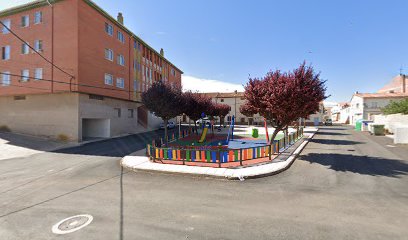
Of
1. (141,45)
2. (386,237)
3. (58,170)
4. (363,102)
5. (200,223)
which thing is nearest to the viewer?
(386,237)

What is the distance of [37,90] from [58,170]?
1583cm

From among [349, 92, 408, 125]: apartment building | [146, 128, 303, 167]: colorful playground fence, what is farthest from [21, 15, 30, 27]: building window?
[349, 92, 408, 125]: apartment building

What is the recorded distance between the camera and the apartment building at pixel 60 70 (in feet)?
67.5

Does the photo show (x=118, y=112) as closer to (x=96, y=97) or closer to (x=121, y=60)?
(x=96, y=97)

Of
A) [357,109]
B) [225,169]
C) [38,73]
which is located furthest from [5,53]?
[357,109]

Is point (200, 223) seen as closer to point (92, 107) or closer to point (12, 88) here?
point (92, 107)

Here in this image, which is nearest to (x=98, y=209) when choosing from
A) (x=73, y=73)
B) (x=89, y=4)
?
(x=73, y=73)

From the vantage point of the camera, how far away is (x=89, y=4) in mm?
21594

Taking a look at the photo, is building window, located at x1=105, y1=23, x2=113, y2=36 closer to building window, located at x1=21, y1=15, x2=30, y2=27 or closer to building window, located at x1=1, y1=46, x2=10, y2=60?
building window, located at x1=21, y1=15, x2=30, y2=27

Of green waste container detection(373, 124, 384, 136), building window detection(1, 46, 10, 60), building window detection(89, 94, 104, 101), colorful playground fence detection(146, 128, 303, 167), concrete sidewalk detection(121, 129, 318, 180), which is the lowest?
concrete sidewalk detection(121, 129, 318, 180)

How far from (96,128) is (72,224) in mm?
22804

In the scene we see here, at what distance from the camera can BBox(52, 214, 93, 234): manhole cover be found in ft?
15.4

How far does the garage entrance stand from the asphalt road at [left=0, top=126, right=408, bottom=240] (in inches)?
591

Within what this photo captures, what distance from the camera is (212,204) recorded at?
19.7 feet
